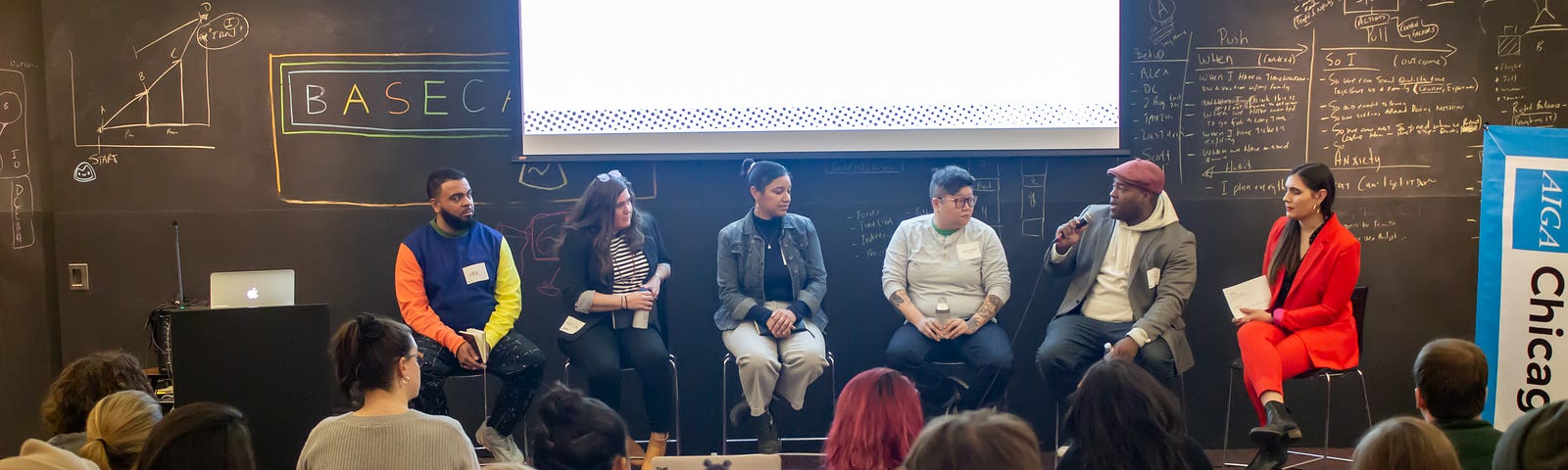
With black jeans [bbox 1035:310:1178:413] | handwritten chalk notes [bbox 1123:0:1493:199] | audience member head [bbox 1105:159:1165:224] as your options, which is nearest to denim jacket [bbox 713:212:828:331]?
black jeans [bbox 1035:310:1178:413]

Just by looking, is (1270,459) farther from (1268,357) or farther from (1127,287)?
(1127,287)

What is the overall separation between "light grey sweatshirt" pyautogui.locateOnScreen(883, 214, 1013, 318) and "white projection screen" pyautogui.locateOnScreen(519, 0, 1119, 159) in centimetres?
50

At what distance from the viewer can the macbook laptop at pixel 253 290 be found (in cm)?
395

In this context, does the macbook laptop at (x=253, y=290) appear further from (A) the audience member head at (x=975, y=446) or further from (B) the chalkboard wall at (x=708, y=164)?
(A) the audience member head at (x=975, y=446)

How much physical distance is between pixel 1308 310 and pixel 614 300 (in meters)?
2.66

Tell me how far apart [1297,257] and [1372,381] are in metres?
1.22

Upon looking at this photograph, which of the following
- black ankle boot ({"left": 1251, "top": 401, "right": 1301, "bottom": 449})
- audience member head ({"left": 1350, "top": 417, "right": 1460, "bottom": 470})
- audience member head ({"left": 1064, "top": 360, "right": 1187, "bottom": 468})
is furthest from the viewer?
black ankle boot ({"left": 1251, "top": 401, "right": 1301, "bottom": 449})

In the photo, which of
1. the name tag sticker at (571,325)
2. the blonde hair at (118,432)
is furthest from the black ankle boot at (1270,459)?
the blonde hair at (118,432)

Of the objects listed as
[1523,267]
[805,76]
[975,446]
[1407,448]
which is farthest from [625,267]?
→ [1523,267]

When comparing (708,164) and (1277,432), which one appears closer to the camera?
(1277,432)

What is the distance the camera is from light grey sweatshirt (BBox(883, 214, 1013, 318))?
14.8 ft

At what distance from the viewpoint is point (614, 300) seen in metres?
4.43

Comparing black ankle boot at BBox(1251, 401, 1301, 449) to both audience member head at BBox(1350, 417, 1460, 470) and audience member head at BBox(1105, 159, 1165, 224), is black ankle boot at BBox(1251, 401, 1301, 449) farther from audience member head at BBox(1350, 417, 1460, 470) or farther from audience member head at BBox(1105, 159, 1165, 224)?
audience member head at BBox(1350, 417, 1460, 470)

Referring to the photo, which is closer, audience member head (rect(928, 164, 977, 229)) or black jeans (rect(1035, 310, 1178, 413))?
black jeans (rect(1035, 310, 1178, 413))
